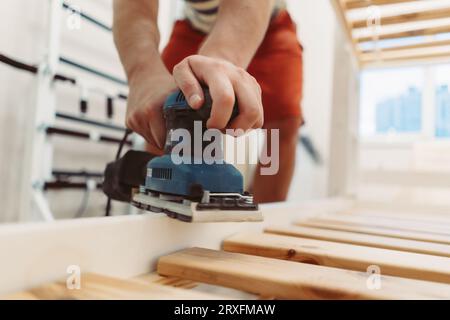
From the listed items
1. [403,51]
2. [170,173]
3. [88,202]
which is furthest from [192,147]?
[403,51]

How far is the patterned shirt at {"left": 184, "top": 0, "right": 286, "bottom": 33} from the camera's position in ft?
3.36

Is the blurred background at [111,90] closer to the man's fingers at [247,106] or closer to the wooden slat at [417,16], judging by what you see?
the wooden slat at [417,16]

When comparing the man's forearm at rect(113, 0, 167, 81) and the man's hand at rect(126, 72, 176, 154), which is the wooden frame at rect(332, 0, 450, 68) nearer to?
the man's forearm at rect(113, 0, 167, 81)

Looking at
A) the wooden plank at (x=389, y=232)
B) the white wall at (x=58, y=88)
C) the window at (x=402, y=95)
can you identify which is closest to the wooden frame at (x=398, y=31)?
the window at (x=402, y=95)

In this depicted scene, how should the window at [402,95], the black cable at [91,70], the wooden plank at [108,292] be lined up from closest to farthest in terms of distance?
the wooden plank at [108,292], the black cable at [91,70], the window at [402,95]

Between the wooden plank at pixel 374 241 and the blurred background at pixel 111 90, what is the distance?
0.34 meters

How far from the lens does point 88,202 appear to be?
1673 millimetres

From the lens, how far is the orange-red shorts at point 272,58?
1.13 m

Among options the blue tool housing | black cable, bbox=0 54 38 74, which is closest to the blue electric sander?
the blue tool housing

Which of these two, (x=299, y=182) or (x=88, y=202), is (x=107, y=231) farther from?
(x=299, y=182)

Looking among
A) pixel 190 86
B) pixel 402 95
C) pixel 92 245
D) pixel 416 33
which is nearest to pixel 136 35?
pixel 190 86

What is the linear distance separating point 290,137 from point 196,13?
19.5 inches

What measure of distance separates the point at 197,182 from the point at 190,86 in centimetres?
12

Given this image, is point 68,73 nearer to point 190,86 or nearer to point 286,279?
point 190,86
